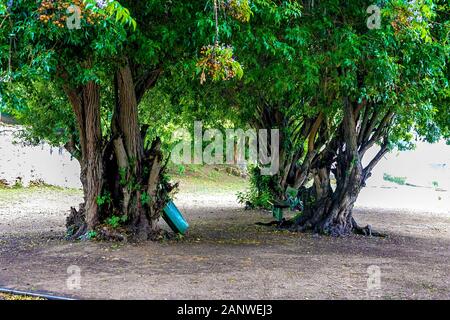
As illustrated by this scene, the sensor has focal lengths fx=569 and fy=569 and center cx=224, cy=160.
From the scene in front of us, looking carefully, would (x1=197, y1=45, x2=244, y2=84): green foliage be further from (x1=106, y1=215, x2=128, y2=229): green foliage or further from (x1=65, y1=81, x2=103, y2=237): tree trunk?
(x1=106, y1=215, x2=128, y2=229): green foliage

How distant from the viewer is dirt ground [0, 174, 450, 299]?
7336 mm

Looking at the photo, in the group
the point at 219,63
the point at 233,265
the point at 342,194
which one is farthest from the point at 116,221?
the point at 342,194

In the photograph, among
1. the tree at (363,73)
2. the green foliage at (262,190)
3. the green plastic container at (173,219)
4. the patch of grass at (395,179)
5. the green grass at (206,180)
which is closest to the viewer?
the tree at (363,73)

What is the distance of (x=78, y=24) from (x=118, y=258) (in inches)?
157

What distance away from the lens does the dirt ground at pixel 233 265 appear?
24.1ft

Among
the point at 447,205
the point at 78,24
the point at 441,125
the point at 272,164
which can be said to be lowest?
the point at 447,205

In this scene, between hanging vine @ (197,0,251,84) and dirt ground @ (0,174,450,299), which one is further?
hanging vine @ (197,0,251,84)

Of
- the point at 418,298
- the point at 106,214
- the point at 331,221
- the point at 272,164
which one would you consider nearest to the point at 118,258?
the point at 106,214

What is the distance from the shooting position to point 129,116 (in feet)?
37.9

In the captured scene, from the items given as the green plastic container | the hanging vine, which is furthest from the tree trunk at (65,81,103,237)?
the hanging vine

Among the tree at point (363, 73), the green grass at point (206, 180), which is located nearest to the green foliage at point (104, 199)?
the tree at point (363, 73)

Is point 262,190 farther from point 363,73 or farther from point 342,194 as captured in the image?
point 363,73

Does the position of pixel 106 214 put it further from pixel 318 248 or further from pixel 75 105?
pixel 318 248

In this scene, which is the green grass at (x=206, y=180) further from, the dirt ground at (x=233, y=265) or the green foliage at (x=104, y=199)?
the green foliage at (x=104, y=199)
